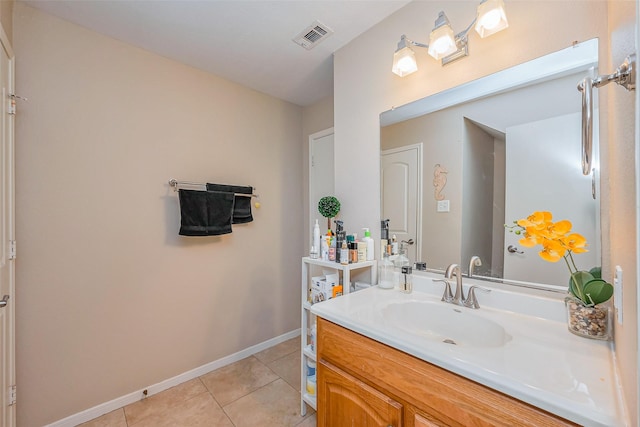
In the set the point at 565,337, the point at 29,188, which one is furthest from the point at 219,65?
the point at 565,337

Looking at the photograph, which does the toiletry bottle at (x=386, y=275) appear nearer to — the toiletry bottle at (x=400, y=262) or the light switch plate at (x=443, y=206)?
the toiletry bottle at (x=400, y=262)

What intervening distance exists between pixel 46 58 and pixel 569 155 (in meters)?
2.59

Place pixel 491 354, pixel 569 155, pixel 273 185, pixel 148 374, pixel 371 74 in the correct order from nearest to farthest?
1. pixel 491 354
2. pixel 569 155
3. pixel 371 74
4. pixel 148 374
5. pixel 273 185

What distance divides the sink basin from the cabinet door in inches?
10.0

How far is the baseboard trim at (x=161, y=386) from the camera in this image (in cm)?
155

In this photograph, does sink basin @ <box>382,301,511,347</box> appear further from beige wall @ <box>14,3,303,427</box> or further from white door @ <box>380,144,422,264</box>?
beige wall @ <box>14,3,303,427</box>

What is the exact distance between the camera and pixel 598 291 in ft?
2.64

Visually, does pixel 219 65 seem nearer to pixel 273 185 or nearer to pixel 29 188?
pixel 273 185

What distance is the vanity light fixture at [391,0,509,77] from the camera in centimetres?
104

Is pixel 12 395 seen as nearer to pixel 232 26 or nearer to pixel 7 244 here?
pixel 7 244

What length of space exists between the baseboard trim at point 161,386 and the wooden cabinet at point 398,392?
51.7 inches

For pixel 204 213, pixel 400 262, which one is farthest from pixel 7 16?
pixel 400 262

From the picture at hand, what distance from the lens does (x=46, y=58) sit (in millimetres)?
1481

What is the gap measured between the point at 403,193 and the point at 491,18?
2.67 feet
